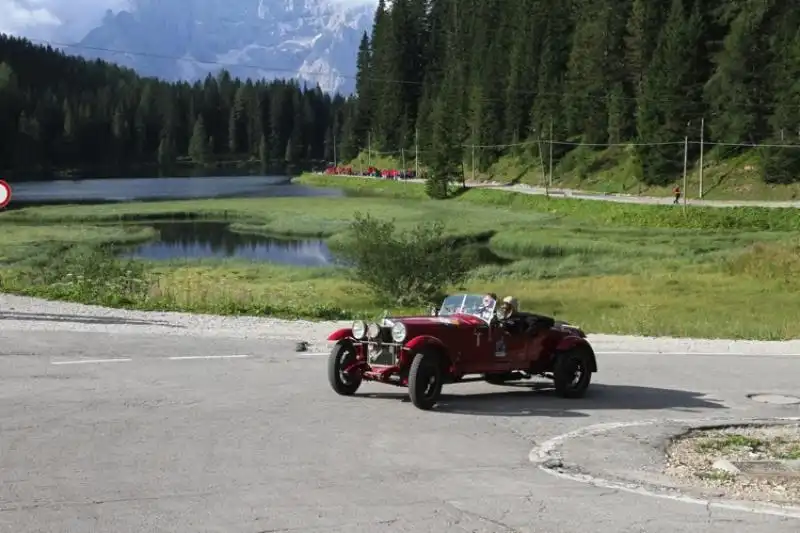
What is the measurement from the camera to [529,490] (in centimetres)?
902

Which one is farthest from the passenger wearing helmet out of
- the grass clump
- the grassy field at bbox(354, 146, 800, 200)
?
the grassy field at bbox(354, 146, 800, 200)

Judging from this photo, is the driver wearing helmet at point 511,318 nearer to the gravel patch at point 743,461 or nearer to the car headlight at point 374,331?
the car headlight at point 374,331

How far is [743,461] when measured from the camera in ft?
33.9

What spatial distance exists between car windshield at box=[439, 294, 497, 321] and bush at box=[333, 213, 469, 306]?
21562mm

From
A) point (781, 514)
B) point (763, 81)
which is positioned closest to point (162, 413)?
point (781, 514)

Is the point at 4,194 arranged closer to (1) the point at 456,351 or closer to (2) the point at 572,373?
(1) the point at 456,351

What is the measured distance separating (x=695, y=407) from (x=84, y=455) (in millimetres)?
8442

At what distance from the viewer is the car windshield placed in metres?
13.8

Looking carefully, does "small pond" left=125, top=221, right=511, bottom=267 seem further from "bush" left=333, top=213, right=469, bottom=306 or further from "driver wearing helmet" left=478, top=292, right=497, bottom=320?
"driver wearing helmet" left=478, top=292, right=497, bottom=320

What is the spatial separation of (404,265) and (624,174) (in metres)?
72.8

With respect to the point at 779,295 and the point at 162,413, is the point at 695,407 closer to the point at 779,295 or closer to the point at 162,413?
the point at 162,413

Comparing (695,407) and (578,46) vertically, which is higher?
(578,46)

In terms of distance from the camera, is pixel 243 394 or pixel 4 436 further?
pixel 243 394

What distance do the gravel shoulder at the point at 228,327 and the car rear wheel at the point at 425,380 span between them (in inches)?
239
